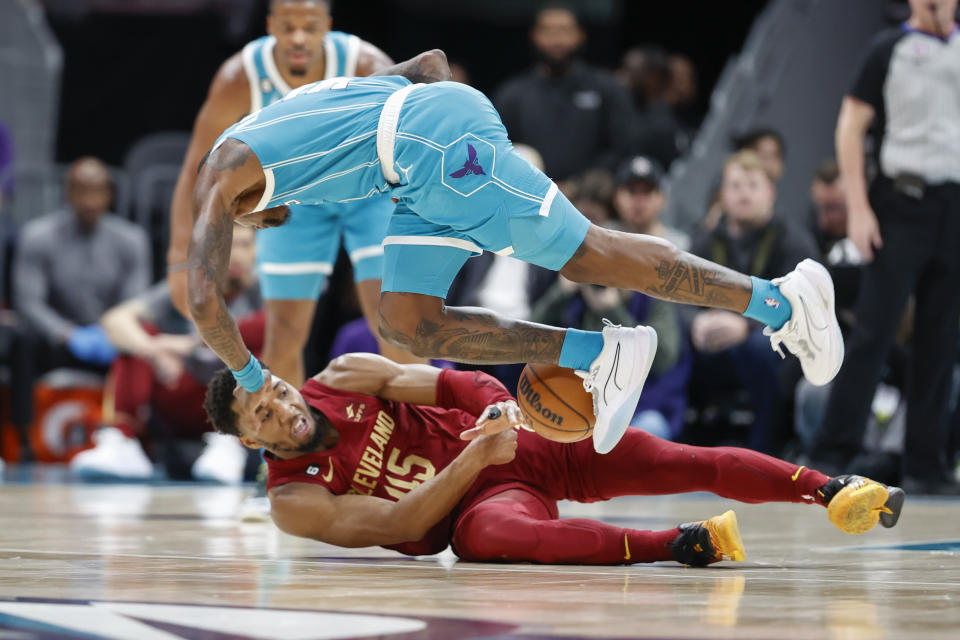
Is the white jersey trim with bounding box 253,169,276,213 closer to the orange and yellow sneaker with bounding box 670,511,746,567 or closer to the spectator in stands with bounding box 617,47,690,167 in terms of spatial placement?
the orange and yellow sneaker with bounding box 670,511,746,567

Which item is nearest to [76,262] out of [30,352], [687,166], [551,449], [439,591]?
[30,352]

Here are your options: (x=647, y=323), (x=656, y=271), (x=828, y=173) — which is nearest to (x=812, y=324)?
(x=656, y=271)

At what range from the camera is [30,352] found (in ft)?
27.0

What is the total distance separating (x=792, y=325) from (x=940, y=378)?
2838 millimetres

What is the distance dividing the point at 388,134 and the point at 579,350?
81cm

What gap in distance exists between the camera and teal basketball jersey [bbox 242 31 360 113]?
4828 millimetres

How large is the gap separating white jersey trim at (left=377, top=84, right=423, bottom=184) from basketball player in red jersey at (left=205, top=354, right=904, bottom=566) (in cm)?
58

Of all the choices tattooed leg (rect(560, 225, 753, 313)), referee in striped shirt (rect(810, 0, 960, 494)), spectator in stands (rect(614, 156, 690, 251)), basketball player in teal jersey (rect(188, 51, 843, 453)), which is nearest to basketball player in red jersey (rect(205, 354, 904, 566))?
basketball player in teal jersey (rect(188, 51, 843, 453))

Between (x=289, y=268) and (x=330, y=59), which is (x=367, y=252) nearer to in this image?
(x=289, y=268)

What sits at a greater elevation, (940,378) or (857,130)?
(857,130)

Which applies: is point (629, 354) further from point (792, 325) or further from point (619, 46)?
point (619, 46)

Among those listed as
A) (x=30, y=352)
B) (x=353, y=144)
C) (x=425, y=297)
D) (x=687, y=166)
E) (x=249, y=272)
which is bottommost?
(x=30, y=352)

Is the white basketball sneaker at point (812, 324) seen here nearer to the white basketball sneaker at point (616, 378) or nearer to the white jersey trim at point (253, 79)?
the white basketball sneaker at point (616, 378)

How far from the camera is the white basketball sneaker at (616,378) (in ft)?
11.1
